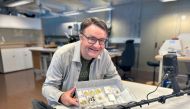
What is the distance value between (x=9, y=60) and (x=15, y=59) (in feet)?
0.67

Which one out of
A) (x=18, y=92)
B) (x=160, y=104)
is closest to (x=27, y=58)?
(x=18, y=92)

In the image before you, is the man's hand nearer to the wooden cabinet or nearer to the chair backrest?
the chair backrest

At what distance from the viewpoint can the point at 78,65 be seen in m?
1.08

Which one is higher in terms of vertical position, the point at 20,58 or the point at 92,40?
the point at 92,40

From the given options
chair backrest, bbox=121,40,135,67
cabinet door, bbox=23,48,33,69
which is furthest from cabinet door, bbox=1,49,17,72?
chair backrest, bbox=121,40,135,67

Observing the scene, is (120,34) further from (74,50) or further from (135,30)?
(74,50)

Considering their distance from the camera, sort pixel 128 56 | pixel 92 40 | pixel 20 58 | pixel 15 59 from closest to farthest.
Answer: pixel 92 40 < pixel 128 56 < pixel 15 59 < pixel 20 58

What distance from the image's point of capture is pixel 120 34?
5.81 m

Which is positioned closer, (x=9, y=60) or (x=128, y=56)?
(x=128, y=56)

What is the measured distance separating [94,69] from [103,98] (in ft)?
1.17

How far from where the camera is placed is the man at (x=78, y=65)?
3.06 ft

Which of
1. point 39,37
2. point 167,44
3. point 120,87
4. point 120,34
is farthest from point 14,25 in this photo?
point 120,87

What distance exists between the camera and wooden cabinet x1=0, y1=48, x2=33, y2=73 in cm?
503

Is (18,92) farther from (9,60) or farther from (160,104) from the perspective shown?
(160,104)
